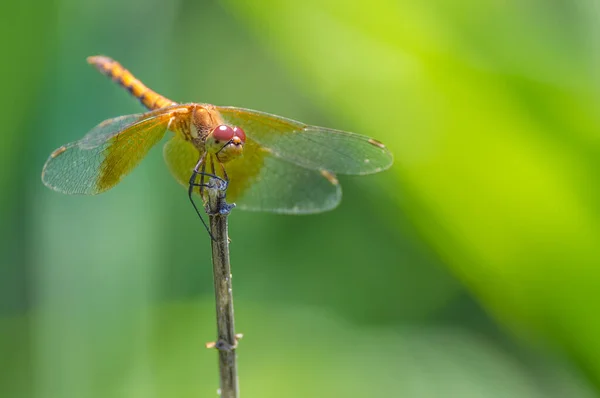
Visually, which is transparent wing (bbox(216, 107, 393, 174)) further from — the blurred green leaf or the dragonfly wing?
the blurred green leaf

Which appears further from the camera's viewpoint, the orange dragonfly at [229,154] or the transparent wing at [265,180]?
the transparent wing at [265,180]

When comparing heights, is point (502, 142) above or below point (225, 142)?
above

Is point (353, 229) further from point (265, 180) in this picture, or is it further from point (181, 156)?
point (181, 156)

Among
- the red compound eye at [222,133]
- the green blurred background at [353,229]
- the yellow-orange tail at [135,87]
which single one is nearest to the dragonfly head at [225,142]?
the red compound eye at [222,133]

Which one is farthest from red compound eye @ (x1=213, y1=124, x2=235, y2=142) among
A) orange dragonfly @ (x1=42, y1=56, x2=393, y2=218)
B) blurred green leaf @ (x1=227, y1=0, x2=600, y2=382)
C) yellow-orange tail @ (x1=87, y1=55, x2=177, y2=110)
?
blurred green leaf @ (x1=227, y1=0, x2=600, y2=382)

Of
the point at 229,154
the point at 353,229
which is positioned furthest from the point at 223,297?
the point at 353,229

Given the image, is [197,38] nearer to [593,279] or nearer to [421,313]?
[421,313]

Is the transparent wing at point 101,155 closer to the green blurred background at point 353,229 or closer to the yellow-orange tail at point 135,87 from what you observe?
the yellow-orange tail at point 135,87
